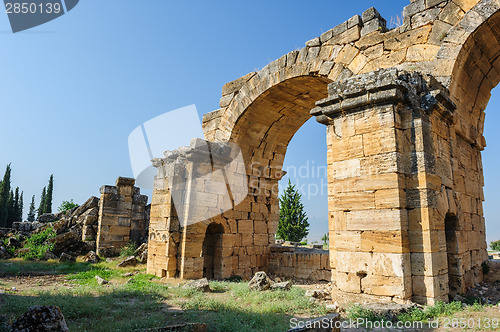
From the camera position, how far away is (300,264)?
10.1 meters

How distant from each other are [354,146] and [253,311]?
3172 millimetres

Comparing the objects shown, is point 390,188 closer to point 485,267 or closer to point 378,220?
point 378,220

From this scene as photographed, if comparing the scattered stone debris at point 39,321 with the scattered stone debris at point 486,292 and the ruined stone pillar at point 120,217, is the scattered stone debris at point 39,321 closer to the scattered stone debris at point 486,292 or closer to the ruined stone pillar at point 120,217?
the scattered stone debris at point 486,292

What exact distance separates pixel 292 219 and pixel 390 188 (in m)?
23.8

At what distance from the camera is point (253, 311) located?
17.6ft

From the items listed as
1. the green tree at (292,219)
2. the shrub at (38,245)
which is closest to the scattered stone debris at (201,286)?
the shrub at (38,245)

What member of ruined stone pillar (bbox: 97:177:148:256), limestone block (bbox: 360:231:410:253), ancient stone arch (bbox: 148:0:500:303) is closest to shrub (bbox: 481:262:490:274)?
ancient stone arch (bbox: 148:0:500:303)

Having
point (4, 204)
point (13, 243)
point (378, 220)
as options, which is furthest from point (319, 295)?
point (4, 204)

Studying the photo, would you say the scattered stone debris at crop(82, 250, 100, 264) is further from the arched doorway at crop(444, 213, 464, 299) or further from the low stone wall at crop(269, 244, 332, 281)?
the arched doorway at crop(444, 213, 464, 299)

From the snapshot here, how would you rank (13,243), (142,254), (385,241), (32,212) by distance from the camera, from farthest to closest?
(32,212)
(13,243)
(142,254)
(385,241)

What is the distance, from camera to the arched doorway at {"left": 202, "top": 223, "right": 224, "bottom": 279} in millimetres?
9664

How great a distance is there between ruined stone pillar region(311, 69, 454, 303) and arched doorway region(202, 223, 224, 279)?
468 cm

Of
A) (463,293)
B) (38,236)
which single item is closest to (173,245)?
(463,293)

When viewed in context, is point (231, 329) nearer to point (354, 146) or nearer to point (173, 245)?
point (354, 146)
